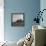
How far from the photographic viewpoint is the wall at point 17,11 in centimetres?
590

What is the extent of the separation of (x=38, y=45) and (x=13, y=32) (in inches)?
136

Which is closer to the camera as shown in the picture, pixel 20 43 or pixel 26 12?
pixel 20 43

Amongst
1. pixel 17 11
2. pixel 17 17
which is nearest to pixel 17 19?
pixel 17 17

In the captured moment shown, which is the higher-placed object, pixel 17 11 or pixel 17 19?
pixel 17 11

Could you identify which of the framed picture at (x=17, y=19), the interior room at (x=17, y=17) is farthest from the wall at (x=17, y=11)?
the framed picture at (x=17, y=19)

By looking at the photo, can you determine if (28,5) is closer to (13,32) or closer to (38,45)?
(13,32)

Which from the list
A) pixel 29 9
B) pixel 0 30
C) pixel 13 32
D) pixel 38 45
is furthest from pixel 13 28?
pixel 38 45

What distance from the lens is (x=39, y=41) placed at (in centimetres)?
258

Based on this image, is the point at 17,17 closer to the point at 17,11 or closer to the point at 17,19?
the point at 17,19

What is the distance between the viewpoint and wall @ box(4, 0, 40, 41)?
5902mm

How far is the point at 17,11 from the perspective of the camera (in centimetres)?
591

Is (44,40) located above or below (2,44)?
above

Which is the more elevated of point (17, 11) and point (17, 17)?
point (17, 11)

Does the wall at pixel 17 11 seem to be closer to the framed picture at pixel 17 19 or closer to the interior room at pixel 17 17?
the interior room at pixel 17 17
